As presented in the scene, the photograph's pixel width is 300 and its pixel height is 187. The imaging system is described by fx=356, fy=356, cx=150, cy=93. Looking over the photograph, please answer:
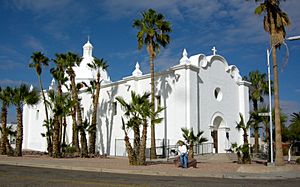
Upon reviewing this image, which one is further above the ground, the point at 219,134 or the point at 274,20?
the point at 274,20

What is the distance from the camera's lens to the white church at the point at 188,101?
3209 cm

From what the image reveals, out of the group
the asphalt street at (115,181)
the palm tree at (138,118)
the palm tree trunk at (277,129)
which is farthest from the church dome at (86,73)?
the asphalt street at (115,181)

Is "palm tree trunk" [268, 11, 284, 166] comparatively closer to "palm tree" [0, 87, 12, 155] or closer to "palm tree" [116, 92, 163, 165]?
"palm tree" [116, 92, 163, 165]

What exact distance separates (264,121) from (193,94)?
7.81m

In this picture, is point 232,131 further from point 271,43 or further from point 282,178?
point 282,178

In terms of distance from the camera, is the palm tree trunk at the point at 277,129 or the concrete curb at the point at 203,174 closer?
the concrete curb at the point at 203,174

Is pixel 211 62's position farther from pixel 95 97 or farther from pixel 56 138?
pixel 56 138

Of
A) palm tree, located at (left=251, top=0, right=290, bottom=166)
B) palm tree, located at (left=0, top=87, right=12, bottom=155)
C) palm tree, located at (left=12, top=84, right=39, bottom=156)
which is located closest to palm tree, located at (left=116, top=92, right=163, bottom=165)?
palm tree, located at (left=251, top=0, right=290, bottom=166)

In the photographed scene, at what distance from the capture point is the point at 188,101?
31.6m

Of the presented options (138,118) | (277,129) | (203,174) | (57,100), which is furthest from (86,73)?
(203,174)

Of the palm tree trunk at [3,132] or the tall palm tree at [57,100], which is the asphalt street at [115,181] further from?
the palm tree trunk at [3,132]

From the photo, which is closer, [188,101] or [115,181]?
[115,181]

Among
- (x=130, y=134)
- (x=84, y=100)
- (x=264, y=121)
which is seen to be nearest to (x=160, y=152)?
(x=130, y=134)

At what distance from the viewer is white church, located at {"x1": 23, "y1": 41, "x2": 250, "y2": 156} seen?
3209cm
